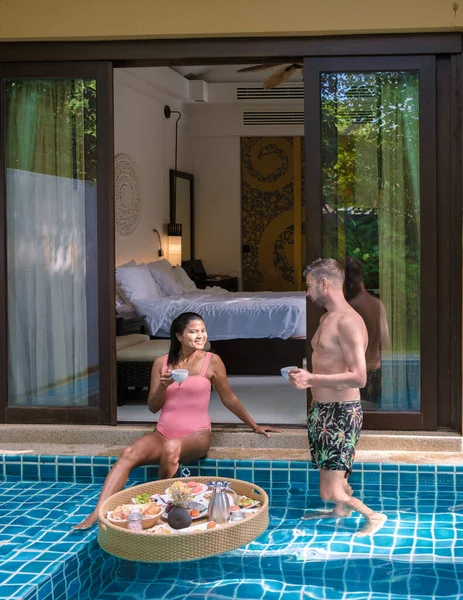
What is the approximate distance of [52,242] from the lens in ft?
20.3

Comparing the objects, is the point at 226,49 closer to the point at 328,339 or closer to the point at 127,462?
the point at 328,339

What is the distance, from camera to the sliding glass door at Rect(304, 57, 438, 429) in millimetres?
5832

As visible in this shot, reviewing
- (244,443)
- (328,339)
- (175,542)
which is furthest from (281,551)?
(244,443)

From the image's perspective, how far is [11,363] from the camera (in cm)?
625

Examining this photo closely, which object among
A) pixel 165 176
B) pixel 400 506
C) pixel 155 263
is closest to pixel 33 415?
pixel 400 506

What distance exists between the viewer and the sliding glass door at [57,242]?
6.06 metres

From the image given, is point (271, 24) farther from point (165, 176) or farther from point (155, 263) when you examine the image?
point (165, 176)

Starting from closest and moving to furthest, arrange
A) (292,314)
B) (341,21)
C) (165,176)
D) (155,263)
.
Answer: (341,21) < (292,314) < (155,263) < (165,176)

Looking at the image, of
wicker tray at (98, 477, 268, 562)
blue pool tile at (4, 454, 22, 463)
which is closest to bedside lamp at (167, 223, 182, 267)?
blue pool tile at (4, 454, 22, 463)

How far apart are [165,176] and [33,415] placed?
6916 mm

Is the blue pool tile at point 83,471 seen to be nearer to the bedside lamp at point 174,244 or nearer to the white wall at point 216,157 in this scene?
the bedside lamp at point 174,244

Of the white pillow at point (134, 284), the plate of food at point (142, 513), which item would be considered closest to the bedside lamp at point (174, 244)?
the white pillow at point (134, 284)

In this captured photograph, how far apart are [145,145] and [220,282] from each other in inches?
101

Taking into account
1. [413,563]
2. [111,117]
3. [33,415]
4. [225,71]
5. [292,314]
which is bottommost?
[413,563]
